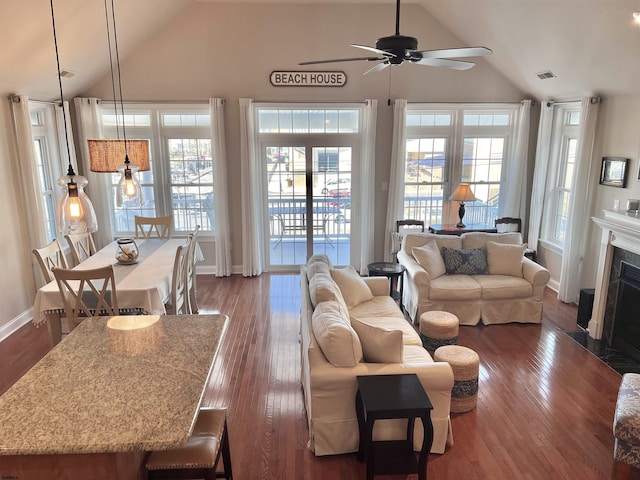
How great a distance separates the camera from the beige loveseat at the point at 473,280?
5094mm

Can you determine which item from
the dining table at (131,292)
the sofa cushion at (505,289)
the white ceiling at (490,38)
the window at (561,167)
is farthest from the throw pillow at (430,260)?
the dining table at (131,292)

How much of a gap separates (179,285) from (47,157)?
2.87m

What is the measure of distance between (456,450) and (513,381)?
1193 millimetres

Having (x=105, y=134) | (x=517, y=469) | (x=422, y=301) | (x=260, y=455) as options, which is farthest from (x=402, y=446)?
(x=105, y=134)

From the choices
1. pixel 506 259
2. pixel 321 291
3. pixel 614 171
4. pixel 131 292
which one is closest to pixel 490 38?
pixel 614 171

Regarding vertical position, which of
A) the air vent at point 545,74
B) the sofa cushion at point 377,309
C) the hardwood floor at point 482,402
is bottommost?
the hardwood floor at point 482,402

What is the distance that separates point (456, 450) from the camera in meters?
3.16

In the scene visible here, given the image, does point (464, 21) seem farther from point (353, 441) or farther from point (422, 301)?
point (353, 441)

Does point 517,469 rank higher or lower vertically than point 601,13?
lower

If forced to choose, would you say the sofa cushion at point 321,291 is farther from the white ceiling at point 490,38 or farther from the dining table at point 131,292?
the white ceiling at point 490,38

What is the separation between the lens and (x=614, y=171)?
5125 mm

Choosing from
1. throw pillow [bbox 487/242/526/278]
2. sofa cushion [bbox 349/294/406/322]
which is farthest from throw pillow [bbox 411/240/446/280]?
sofa cushion [bbox 349/294/406/322]

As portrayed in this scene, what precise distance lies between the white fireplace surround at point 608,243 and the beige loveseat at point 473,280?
21.2 inches

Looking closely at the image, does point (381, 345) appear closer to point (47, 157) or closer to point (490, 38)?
point (490, 38)
